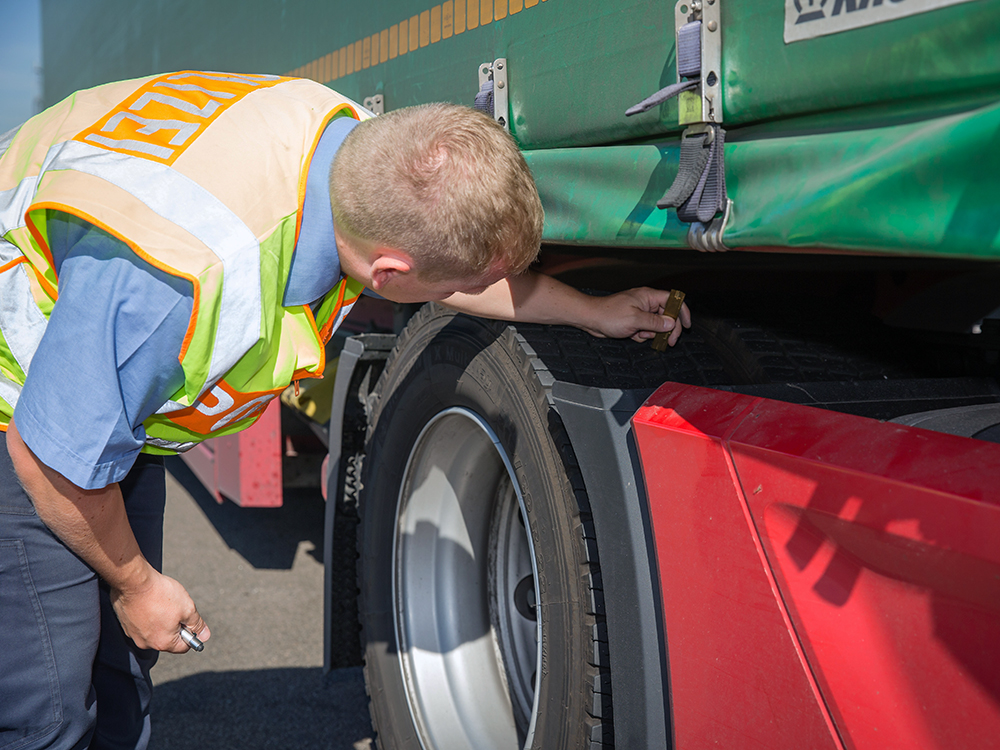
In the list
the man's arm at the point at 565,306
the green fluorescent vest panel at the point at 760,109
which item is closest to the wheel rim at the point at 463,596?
the man's arm at the point at 565,306

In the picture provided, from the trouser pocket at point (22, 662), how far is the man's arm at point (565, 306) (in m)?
1.02

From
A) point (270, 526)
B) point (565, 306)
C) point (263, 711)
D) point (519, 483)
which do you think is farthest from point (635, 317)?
point (270, 526)

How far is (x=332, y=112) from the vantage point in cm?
144

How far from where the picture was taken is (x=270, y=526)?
4.85 metres

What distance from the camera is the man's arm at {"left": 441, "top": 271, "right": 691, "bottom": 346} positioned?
6.29ft

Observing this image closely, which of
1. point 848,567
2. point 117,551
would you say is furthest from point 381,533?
point 848,567

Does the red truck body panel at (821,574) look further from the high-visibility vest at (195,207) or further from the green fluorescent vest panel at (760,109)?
the high-visibility vest at (195,207)

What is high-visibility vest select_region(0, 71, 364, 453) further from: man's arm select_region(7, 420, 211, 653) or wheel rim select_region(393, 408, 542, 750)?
wheel rim select_region(393, 408, 542, 750)

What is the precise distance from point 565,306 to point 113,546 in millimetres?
1041

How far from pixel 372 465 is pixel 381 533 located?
0.20m

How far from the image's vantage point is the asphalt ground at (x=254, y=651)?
2.83 m

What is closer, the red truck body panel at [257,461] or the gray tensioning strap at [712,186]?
the gray tensioning strap at [712,186]

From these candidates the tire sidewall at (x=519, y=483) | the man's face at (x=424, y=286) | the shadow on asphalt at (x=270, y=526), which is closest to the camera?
the man's face at (x=424, y=286)

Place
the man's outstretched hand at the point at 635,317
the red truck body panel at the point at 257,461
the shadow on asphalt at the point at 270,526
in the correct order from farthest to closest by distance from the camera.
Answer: the shadow on asphalt at the point at 270,526 < the red truck body panel at the point at 257,461 < the man's outstretched hand at the point at 635,317
